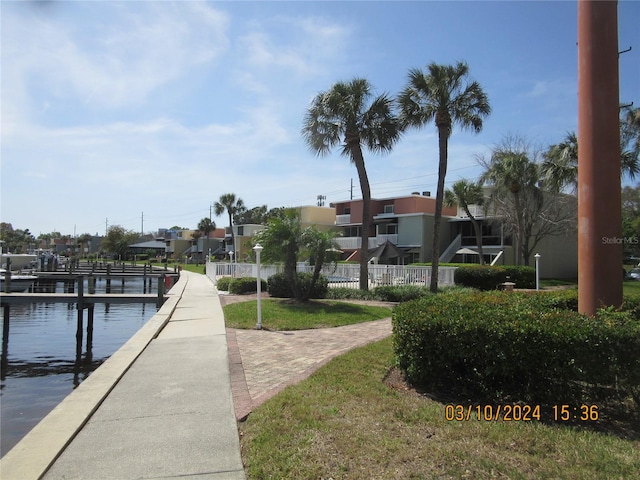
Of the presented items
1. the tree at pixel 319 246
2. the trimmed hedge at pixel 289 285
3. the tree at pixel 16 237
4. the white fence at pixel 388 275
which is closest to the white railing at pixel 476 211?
the white fence at pixel 388 275

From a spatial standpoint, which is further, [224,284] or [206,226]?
[206,226]

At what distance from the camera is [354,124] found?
20109mm

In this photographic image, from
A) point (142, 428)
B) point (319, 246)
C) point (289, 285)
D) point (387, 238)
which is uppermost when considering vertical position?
point (387, 238)

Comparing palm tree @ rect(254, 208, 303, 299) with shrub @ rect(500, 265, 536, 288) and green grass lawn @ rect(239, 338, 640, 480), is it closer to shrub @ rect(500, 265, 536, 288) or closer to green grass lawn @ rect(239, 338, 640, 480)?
green grass lawn @ rect(239, 338, 640, 480)

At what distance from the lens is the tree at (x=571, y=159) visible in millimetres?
28109

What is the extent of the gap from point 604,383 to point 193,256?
87055mm

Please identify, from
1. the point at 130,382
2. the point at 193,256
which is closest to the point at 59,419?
the point at 130,382

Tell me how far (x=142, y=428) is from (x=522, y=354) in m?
4.15

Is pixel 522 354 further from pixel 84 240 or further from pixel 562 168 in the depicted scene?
pixel 84 240

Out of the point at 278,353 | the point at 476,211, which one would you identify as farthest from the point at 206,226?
the point at 278,353

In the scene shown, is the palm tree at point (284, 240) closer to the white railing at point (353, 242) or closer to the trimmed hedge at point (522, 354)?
the trimmed hedge at point (522, 354)

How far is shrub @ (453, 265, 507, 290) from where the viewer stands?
23366mm

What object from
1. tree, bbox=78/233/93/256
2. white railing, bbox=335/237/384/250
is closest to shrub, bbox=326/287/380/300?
white railing, bbox=335/237/384/250

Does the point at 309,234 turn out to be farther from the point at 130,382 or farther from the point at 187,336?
the point at 130,382
